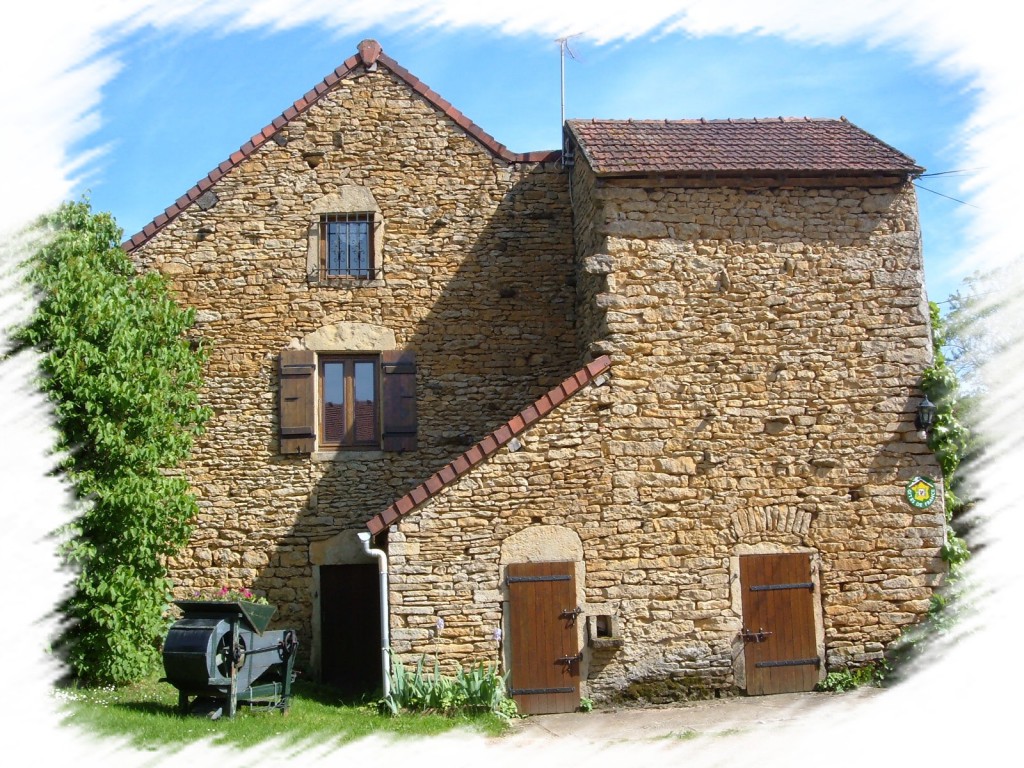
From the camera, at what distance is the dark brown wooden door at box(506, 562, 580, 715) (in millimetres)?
9305

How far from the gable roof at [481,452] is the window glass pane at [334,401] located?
2413 mm

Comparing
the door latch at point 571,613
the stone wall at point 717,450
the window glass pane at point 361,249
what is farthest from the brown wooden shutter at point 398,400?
the door latch at point 571,613

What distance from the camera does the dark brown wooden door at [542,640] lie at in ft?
30.5

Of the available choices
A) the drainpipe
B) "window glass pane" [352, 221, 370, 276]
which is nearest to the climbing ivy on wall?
the drainpipe

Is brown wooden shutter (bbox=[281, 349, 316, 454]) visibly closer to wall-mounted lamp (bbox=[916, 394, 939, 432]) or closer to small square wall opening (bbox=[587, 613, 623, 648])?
small square wall opening (bbox=[587, 613, 623, 648])

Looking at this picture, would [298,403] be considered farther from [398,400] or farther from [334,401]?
[398,400]

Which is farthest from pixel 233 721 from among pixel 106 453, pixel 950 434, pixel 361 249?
pixel 950 434

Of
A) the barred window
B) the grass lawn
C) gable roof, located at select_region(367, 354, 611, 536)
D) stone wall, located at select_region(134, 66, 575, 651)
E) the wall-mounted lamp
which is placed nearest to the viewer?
the grass lawn

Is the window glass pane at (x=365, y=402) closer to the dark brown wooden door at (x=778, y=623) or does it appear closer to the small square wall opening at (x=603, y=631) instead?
the small square wall opening at (x=603, y=631)

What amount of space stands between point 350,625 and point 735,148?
7.61m

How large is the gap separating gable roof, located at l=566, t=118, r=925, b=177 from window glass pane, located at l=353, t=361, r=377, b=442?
396 cm

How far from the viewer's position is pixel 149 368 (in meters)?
10.3

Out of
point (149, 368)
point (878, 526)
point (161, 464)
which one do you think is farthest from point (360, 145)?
point (878, 526)

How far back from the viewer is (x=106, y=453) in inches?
387
